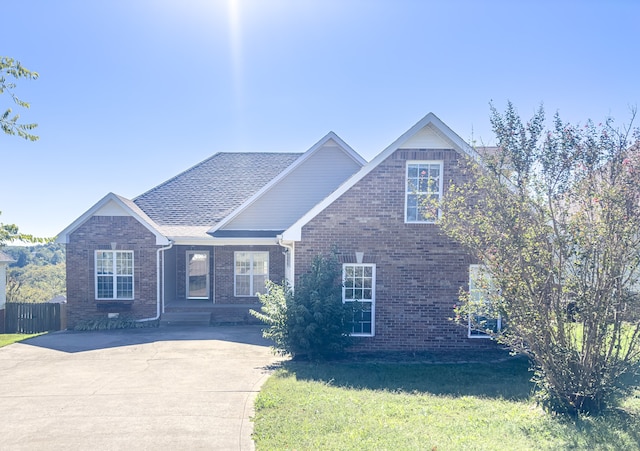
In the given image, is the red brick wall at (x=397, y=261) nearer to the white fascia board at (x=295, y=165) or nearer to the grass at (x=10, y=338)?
the white fascia board at (x=295, y=165)

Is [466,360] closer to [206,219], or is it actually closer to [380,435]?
[380,435]

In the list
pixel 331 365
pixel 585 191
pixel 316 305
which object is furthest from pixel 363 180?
pixel 585 191

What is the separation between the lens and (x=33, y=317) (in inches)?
594

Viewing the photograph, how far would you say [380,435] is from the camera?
5570mm

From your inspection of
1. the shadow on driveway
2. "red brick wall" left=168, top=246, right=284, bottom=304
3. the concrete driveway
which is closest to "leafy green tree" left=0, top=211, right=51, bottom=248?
the concrete driveway

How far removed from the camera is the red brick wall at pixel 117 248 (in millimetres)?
14836

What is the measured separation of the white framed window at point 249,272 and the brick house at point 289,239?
0.04m

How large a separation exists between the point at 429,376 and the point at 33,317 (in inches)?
586

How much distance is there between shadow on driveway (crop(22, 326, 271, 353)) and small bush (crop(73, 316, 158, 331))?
1.46ft

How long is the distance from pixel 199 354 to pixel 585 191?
958cm

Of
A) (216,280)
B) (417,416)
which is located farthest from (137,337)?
(417,416)

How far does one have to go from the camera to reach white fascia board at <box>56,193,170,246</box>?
1456cm

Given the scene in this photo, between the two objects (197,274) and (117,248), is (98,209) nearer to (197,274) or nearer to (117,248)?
(117,248)

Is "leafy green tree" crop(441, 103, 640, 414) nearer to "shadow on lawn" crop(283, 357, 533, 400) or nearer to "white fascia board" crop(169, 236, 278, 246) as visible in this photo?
"shadow on lawn" crop(283, 357, 533, 400)
